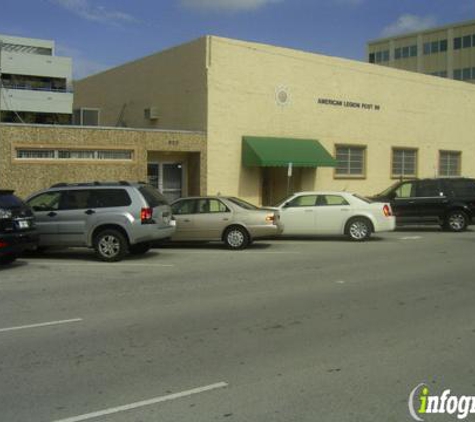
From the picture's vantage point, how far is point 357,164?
89.5 ft

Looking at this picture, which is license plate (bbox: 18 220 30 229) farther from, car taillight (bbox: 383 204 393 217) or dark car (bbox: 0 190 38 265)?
car taillight (bbox: 383 204 393 217)

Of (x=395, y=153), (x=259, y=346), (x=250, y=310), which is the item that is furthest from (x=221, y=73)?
(x=259, y=346)

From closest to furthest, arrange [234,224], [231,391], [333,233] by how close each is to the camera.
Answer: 1. [231,391]
2. [234,224]
3. [333,233]

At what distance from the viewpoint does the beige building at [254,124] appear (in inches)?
813

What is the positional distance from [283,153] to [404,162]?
870 cm

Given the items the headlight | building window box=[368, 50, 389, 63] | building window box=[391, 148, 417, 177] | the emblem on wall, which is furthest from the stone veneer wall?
building window box=[368, 50, 389, 63]

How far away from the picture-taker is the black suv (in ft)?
66.3

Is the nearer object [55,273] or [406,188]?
[55,273]

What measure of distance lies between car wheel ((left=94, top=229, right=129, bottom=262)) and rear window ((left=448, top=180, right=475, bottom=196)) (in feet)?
38.4

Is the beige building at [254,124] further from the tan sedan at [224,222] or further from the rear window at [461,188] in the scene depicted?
the rear window at [461,188]

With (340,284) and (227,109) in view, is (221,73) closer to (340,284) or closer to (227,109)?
(227,109)

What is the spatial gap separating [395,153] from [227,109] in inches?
396

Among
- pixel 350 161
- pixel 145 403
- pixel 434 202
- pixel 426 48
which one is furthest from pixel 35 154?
pixel 426 48

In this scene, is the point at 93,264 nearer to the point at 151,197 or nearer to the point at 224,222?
the point at 151,197
